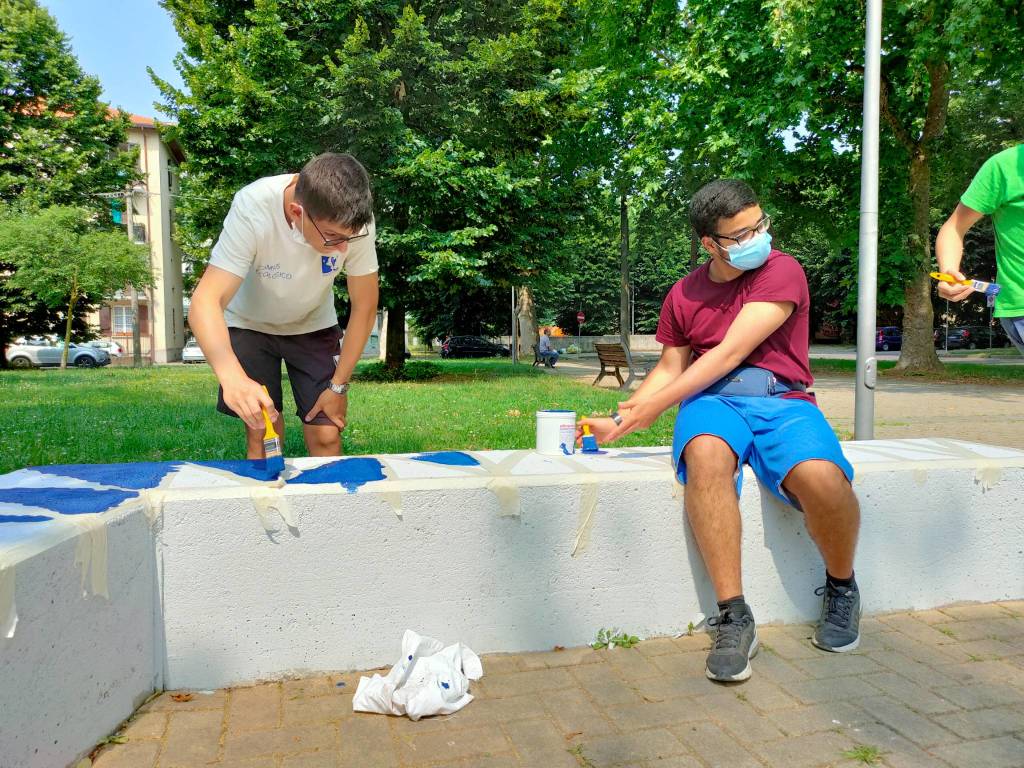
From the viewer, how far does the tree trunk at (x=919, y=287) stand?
17.0 m

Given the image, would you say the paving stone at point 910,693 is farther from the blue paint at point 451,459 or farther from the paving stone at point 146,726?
the paving stone at point 146,726

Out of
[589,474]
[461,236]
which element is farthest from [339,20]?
[589,474]

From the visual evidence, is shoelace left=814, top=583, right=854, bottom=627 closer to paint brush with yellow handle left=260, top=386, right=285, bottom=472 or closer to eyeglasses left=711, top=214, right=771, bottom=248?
eyeglasses left=711, top=214, right=771, bottom=248

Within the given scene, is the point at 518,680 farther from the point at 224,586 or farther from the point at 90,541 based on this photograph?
the point at 90,541

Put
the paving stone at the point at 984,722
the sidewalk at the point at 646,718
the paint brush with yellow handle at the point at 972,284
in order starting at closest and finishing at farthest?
the sidewalk at the point at 646,718
the paving stone at the point at 984,722
the paint brush with yellow handle at the point at 972,284

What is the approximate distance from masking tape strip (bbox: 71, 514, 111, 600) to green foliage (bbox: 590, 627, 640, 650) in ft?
5.47

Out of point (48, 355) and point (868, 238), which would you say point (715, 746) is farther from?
point (48, 355)

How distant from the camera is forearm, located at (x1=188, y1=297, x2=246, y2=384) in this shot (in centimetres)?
258

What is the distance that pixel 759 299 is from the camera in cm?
290

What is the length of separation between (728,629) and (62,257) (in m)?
26.9

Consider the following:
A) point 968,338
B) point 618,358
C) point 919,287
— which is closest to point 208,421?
point 618,358

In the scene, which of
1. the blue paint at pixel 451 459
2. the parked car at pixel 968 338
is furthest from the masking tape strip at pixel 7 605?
the parked car at pixel 968 338

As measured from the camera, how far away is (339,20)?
597 inches

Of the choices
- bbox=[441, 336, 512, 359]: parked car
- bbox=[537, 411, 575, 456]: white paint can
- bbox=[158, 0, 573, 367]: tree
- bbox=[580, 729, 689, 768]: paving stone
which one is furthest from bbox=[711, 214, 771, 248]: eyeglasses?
bbox=[441, 336, 512, 359]: parked car
